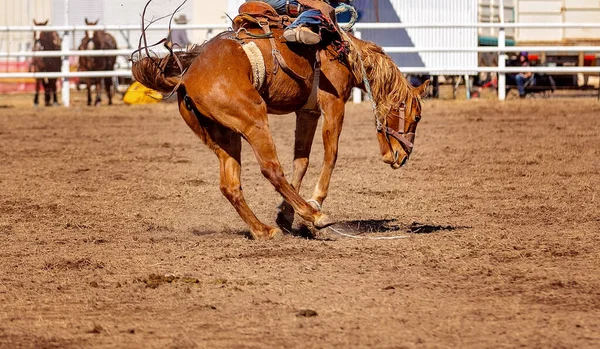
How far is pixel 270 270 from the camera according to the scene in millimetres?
5344

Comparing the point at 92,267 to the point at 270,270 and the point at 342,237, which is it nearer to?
the point at 270,270

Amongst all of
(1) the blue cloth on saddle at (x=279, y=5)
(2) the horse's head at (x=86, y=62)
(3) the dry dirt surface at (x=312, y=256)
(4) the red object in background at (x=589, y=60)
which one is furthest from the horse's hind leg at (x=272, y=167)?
(4) the red object in background at (x=589, y=60)

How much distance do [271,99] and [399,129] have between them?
0.97m

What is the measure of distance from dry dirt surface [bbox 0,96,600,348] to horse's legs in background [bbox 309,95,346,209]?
330 millimetres

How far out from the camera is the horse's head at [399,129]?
6.71 meters

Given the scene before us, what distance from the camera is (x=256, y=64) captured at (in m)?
6.10

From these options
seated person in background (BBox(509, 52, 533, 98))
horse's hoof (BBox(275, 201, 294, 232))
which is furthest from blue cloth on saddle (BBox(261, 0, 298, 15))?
seated person in background (BBox(509, 52, 533, 98))

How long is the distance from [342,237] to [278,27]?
1.46m

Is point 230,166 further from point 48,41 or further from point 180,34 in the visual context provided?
point 180,34

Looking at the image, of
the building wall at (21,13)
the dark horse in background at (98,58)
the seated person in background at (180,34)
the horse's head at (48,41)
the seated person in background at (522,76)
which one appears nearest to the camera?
the seated person in background at (522,76)

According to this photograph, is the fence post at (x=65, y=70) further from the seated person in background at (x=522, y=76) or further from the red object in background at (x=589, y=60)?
the red object in background at (x=589, y=60)

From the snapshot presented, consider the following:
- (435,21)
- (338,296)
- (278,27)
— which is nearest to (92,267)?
(338,296)

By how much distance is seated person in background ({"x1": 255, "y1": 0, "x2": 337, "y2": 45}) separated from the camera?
6.23 m

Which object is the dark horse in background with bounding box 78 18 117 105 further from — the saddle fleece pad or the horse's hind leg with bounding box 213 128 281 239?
the saddle fleece pad
